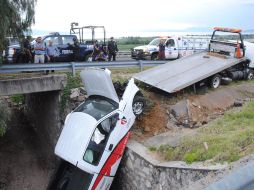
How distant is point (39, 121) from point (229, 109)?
906 cm

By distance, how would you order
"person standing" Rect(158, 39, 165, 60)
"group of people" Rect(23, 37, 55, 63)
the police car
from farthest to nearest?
"person standing" Rect(158, 39, 165, 60)
the police car
"group of people" Rect(23, 37, 55, 63)

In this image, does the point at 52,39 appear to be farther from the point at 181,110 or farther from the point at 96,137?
the point at 96,137

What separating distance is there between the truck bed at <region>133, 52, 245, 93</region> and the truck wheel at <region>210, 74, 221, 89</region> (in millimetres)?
413

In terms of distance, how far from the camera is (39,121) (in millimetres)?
18469

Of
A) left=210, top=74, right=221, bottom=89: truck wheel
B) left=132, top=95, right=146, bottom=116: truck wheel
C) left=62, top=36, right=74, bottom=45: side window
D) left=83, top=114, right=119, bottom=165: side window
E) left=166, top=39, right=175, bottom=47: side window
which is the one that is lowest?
left=83, top=114, right=119, bottom=165: side window

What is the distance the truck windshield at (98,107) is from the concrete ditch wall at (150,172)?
1.31m

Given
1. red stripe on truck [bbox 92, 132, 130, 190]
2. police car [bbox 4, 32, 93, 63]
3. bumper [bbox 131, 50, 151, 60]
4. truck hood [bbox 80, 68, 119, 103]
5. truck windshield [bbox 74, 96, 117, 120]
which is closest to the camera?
red stripe on truck [bbox 92, 132, 130, 190]

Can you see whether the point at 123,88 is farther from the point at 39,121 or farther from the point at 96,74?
the point at 39,121

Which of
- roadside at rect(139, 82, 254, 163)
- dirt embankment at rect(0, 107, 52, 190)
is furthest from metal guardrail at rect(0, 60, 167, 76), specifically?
roadside at rect(139, 82, 254, 163)

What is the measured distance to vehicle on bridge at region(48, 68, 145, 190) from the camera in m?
10.7

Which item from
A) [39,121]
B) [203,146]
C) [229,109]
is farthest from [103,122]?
[39,121]

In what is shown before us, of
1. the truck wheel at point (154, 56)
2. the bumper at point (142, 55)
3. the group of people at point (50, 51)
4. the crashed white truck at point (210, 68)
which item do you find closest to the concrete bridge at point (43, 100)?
the group of people at point (50, 51)

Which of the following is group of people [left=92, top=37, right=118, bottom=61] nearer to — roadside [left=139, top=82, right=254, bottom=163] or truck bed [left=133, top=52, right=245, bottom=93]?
truck bed [left=133, top=52, right=245, bottom=93]

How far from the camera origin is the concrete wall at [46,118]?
16422 mm
